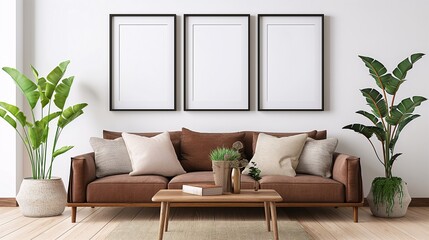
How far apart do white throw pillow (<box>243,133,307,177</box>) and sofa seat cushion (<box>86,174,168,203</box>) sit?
2.98 feet

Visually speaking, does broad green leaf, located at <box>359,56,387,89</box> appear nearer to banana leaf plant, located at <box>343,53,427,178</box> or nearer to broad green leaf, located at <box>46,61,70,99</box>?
banana leaf plant, located at <box>343,53,427,178</box>

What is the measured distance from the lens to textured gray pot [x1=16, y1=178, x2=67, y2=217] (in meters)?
5.00

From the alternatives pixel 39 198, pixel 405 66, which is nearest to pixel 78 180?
pixel 39 198

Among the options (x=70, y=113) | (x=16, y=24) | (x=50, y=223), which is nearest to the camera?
(x=50, y=223)

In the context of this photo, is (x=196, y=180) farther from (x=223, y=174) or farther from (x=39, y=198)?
(x=39, y=198)

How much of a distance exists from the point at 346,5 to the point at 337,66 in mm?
654

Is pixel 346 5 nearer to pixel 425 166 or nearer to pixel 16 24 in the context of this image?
pixel 425 166

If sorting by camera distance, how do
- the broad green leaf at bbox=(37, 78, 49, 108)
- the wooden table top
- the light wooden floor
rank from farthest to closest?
the broad green leaf at bbox=(37, 78, 49, 108), the light wooden floor, the wooden table top

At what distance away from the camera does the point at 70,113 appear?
5.28m

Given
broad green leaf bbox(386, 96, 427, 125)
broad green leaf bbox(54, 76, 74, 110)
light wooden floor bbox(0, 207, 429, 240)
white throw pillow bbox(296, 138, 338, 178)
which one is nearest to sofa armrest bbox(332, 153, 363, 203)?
light wooden floor bbox(0, 207, 429, 240)

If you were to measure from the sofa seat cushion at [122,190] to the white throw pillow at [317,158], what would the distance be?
136cm

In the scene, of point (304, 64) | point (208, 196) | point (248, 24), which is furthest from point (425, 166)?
point (208, 196)

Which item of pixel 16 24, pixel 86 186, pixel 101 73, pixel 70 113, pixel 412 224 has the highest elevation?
pixel 16 24

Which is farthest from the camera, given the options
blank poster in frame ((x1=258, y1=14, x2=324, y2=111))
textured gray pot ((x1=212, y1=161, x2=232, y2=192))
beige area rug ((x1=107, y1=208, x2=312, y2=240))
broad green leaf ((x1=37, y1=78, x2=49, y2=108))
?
blank poster in frame ((x1=258, y1=14, x2=324, y2=111))
